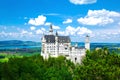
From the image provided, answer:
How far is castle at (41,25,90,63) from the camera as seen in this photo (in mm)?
134750

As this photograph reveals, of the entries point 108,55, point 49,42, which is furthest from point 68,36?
point 108,55

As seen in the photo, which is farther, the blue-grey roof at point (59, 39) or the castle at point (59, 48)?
the blue-grey roof at point (59, 39)

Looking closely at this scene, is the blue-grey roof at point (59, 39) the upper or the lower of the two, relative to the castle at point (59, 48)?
upper

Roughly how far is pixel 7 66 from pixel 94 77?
3183 cm

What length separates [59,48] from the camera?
13725cm

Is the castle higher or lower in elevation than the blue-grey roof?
lower

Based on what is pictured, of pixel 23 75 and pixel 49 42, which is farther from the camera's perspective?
pixel 49 42

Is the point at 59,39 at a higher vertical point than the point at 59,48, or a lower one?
higher

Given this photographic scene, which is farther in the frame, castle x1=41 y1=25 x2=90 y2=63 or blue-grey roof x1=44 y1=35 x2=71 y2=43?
blue-grey roof x1=44 y1=35 x2=71 y2=43

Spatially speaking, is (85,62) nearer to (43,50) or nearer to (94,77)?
(94,77)

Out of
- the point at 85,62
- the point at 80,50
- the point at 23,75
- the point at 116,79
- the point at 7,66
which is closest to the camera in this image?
the point at 116,79

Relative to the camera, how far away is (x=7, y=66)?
2336 inches

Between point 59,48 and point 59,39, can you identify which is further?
point 59,39

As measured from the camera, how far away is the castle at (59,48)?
13475 cm
